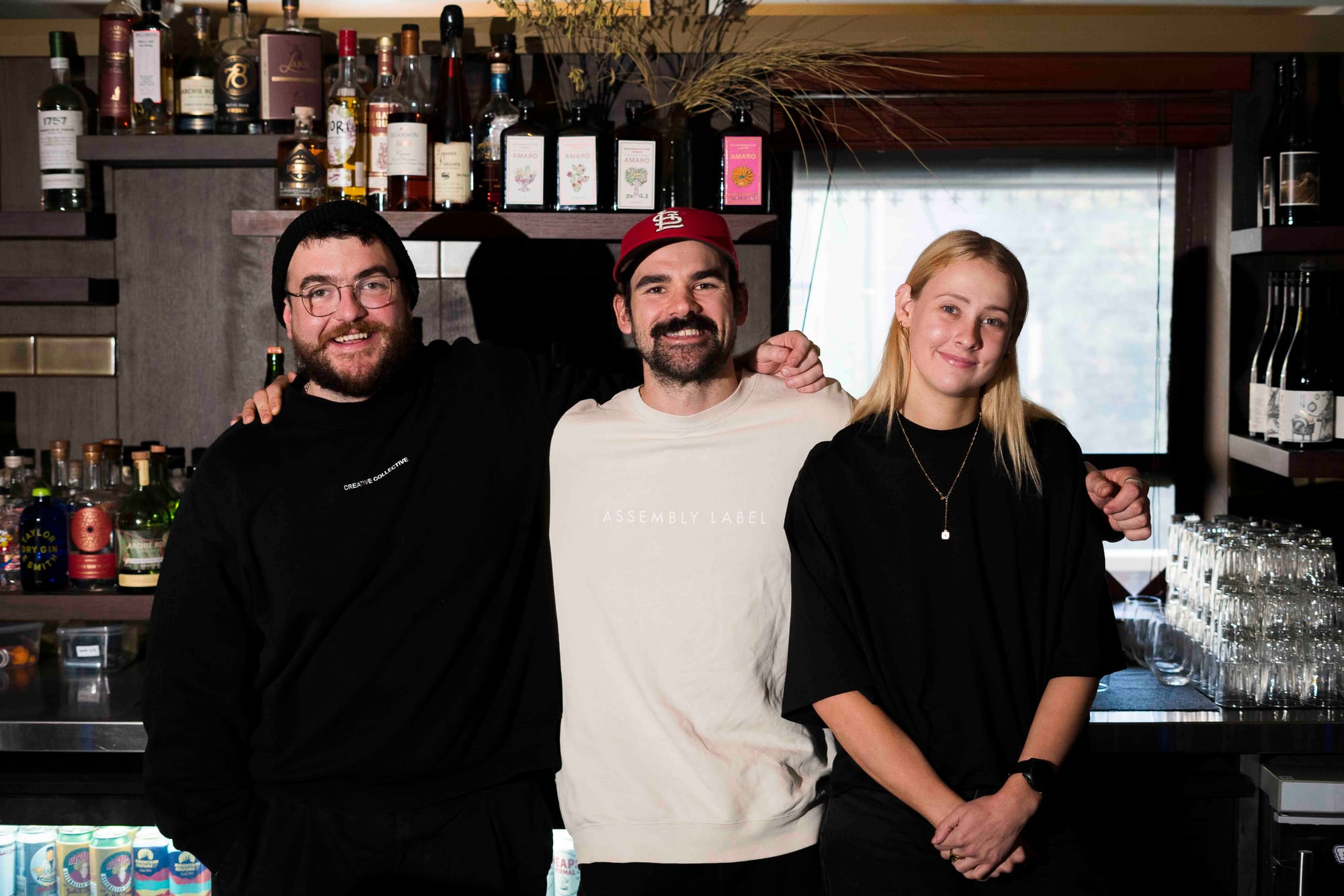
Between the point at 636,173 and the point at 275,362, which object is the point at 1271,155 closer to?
the point at 636,173

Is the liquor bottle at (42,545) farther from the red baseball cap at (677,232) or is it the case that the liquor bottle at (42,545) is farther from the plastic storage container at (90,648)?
the red baseball cap at (677,232)

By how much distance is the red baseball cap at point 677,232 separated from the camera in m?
1.73

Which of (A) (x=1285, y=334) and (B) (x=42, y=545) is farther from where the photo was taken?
(A) (x=1285, y=334)

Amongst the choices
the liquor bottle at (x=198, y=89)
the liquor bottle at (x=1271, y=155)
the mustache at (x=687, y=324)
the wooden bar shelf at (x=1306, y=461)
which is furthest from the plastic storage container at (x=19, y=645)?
the liquor bottle at (x=1271, y=155)

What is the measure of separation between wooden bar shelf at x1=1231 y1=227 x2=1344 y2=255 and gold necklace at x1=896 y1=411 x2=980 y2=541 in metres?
1.07

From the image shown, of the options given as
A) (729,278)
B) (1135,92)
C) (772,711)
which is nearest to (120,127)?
(729,278)

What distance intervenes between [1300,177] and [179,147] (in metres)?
2.22

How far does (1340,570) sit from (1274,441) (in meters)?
0.59

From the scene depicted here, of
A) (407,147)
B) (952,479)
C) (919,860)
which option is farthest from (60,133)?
(919,860)

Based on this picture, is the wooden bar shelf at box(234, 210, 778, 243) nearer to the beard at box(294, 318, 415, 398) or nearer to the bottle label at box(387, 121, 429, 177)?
the bottle label at box(387, 121, 429, 177)

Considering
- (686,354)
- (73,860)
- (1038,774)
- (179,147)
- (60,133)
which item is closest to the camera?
(1038,774)

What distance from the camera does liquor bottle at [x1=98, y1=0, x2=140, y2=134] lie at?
93.4 inches

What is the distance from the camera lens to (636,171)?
89.3 inches

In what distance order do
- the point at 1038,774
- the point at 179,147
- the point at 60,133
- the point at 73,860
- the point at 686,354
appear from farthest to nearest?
the point at 60,133 < the point at 179,147 < the point at 73,860 < the point at 686,354 < the point at 1038,774
